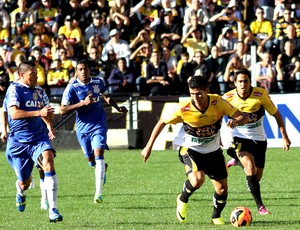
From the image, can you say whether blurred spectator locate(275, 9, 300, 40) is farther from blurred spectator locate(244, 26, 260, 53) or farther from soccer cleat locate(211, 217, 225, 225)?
soccer cleat locate(211, 217, 225, 225)

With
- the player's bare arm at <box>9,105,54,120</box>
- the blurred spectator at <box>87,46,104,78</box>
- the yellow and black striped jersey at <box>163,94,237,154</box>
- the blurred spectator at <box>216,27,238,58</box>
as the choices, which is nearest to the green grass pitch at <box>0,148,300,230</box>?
the yellow and black striped jersey at <box>163,94,237,154</box>

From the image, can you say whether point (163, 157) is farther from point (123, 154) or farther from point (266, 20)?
point (266, 20)

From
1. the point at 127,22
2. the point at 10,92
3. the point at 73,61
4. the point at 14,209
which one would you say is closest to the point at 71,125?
the point at 73,61

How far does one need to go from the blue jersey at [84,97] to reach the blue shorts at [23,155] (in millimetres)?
2742

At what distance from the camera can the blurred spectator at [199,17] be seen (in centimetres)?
2562

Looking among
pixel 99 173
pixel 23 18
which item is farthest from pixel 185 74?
pixel 99 173

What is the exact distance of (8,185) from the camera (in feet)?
55.2

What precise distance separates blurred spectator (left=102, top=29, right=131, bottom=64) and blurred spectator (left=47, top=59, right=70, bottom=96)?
1536 millimetres

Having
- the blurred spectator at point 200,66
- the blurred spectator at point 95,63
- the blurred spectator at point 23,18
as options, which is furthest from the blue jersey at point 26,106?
the blurred spectator at point 23,18

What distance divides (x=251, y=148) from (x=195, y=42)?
488 inches

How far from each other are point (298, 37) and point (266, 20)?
60.4 inches

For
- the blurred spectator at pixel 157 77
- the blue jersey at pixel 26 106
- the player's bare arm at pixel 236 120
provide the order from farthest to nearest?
→ the blurred spectator at pixel 157 77 → the blue jersey at pixel 26 106 → the player's bare arm at pixel 236 120

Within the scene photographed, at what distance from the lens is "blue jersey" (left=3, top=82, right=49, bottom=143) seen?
1173 cm

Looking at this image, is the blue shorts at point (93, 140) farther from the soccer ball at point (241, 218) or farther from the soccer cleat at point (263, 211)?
the soccer ball at point (241, 218)
